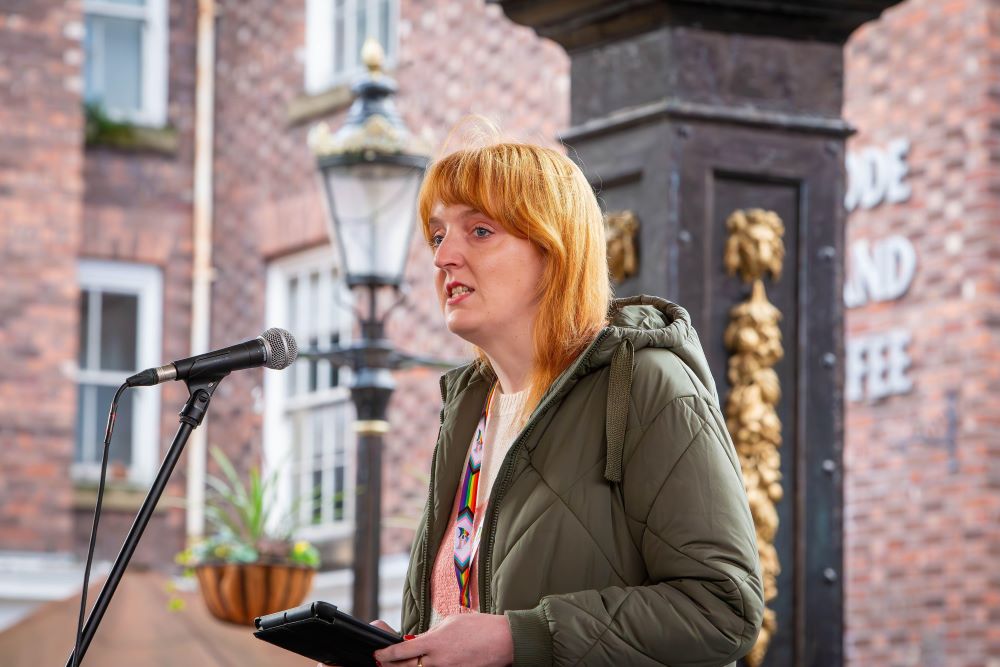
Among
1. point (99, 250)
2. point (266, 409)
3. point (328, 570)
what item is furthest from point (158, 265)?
point (328, 570)

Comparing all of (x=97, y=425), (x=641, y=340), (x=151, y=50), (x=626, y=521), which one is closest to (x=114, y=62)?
(x=151, y=50)

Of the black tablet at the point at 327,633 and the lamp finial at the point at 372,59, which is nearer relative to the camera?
the black tablet at the point at 327,633

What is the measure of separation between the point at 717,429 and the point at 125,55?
11.2 meters

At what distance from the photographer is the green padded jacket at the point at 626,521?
2.40 metres

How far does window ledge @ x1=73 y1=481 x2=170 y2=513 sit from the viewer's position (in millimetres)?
11977

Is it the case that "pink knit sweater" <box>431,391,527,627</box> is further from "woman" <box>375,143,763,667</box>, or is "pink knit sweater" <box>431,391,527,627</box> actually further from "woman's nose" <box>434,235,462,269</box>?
"woman's nose" <box>434,235,462,269</box>

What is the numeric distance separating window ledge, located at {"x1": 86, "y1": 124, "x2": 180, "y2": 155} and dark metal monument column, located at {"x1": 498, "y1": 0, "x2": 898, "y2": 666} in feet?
31.1

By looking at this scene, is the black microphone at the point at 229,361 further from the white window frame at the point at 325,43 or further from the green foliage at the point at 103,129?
the green foliage at the point at 103,129

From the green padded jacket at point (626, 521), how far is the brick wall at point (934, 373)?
20.6 ft

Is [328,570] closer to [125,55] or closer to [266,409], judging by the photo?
[266,409]

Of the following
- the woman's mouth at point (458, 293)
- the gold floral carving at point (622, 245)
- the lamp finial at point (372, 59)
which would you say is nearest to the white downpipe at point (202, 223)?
the lamp finial at point (372, 59)

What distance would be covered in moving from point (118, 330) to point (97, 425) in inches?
28.6

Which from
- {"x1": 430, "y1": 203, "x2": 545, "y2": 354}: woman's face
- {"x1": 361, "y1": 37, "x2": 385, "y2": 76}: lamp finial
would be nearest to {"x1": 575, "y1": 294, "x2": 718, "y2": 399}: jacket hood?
{"x1": 430, "y1": 203, "x2": 545, "y2": 354}: woman's face

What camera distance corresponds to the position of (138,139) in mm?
12789
